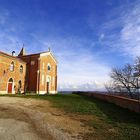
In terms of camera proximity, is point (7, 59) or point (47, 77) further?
point (47, 77)

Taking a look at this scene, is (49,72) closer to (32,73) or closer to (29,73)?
(32,73)

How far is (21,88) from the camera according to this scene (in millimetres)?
35719

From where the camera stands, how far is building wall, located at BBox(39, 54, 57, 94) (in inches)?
1514

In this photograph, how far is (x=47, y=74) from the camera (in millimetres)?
40531

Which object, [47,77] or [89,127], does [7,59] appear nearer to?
[47,77]

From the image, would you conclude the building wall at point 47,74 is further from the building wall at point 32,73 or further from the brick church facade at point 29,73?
the building wall at point 32,73

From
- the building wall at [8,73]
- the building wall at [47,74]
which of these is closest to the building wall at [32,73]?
the building wall at [47,74]

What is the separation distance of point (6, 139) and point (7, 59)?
87.5ft

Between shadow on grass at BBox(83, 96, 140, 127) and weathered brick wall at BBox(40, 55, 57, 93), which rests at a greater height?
weathered brick wall at BBox(40, 55, 57, 93)

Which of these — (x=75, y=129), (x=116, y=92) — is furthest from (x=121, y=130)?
(x=116, y=92)

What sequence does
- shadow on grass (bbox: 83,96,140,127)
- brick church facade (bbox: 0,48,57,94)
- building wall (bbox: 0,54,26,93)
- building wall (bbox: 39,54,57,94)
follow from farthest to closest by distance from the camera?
1. building wall (bbox: 39,54,57,94)
2. brick church facade (bbox: 0,48,57,94)
3. building wall (bbox: 0,54,26,93)
4. shadow on grass (bbox: 83,96,140,127)

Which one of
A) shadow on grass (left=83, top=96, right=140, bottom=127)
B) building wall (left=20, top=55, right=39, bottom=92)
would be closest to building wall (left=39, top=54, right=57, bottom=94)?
building wall (left=20, top=55, right=39, bottom=92)

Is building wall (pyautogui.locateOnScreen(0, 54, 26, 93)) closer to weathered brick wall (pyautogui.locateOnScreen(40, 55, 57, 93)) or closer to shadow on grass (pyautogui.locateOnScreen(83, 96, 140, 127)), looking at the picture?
weathered brick wall (pyautogui.locateOnScreen(40, 55, 57, 93))

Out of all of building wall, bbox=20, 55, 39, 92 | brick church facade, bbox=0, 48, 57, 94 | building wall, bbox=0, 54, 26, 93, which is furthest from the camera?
building wall, bbox=20, 55, 39, 92
